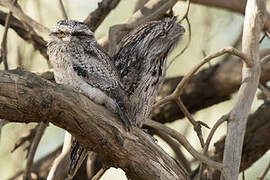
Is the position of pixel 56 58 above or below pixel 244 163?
above

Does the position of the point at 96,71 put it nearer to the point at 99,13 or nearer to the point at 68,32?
the point at 68,32

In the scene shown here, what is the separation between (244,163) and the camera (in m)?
4.77

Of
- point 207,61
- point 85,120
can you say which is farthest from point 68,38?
point 207,61

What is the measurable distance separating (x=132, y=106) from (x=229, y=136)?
2.10 ft

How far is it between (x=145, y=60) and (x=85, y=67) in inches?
26.6

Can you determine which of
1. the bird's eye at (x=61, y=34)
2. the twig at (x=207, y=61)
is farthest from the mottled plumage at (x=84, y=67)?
the twig at (x=207, y=61)

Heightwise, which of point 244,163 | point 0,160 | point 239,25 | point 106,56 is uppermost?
point 106,56

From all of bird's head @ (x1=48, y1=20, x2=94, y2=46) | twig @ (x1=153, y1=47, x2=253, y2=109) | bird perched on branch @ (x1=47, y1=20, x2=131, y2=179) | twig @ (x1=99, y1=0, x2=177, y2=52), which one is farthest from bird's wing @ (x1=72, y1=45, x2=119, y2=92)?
twig @ (x1=99, y1=0, x2=177, y2=52)

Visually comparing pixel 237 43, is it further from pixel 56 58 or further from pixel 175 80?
pixel 56 58

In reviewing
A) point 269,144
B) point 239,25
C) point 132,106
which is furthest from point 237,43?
point 132,106

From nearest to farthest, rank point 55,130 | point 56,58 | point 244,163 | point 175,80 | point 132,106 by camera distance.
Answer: point 56,58
point 132,106
point 244,163
point 175,80
point 55,130

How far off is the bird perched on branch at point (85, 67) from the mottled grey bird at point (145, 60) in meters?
0.37

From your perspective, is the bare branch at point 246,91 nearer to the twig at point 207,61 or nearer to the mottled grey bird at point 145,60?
the twig at point 207,61

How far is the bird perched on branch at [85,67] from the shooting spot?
2.90 m
